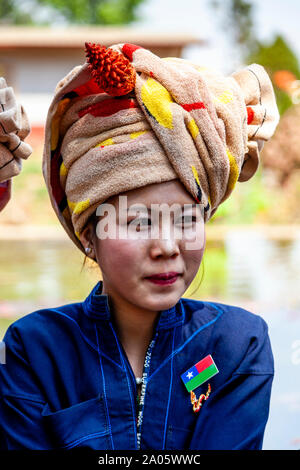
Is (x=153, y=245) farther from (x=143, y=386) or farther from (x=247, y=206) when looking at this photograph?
(x=247, y=206)

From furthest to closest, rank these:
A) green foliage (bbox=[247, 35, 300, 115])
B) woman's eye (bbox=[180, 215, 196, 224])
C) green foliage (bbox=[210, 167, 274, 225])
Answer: green foliage (bbox=[247, 35, 300, 115])
green foliage (bbox=[210, 167, 274, 225])
woman's eye (bbox=[180, 215, 196, 224])

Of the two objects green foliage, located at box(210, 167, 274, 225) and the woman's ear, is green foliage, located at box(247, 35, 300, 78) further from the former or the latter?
the woman's ear

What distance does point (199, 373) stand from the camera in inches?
75.1

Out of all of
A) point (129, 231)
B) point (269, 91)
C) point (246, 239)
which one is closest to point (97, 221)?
point (129, 231)

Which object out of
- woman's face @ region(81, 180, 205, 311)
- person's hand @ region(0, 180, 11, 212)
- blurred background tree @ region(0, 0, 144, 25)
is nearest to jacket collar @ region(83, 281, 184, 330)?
woman's face @ region(81, 180, 205, 311)

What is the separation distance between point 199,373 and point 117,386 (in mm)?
250

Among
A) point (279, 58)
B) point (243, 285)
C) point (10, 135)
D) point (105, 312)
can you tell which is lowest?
point (243, 285)

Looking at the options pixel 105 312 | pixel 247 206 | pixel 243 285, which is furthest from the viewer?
pixel 247 206

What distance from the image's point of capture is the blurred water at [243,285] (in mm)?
3953

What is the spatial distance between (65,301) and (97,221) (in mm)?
5443

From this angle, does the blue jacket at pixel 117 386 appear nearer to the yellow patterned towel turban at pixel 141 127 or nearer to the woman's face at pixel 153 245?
the woman's face at pixel 153 245

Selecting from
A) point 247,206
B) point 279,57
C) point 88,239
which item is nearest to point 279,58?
point 279,57

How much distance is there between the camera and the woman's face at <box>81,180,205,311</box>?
176 centimetres

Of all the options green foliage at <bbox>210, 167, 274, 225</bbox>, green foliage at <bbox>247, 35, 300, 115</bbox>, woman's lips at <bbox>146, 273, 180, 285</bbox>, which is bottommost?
green foliage at <bbox>210, 167, 274, 225</bbox>
